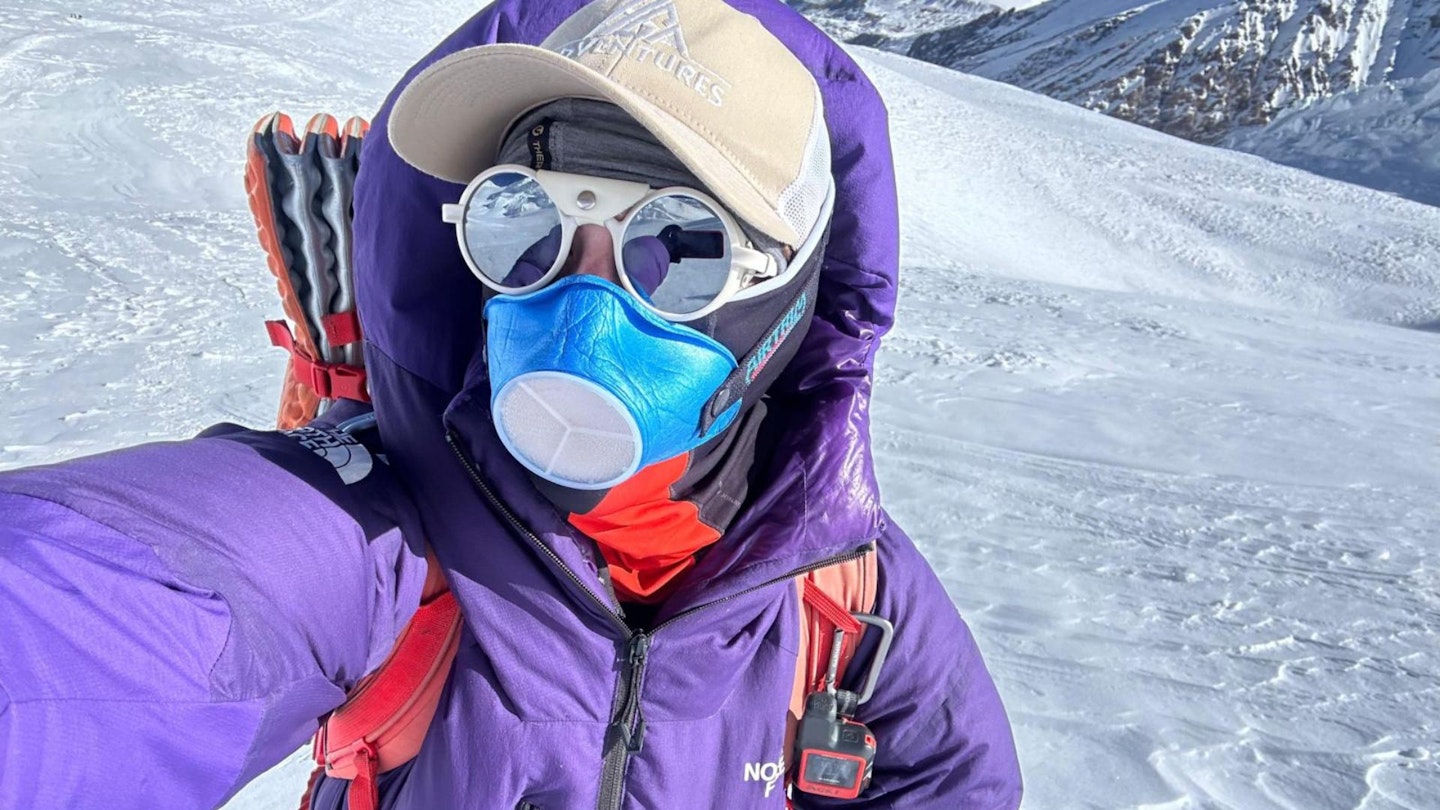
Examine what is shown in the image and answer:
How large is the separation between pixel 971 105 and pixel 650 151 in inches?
636

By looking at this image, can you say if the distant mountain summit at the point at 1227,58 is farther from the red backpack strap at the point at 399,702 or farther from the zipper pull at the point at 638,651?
the red backpack strap at the point at 399,702

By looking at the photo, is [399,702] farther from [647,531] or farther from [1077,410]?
[1077,410]

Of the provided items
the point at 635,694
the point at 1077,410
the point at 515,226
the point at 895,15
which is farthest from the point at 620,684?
the point at 895,15

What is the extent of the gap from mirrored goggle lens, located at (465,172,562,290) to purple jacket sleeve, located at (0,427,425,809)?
11.8 inches

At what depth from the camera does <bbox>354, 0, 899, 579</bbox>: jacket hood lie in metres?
1.29

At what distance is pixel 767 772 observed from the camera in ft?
4.42

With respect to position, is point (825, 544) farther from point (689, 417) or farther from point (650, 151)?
point (650, 151)

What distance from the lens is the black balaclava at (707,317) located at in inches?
46.0

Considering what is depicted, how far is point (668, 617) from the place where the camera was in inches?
49.3

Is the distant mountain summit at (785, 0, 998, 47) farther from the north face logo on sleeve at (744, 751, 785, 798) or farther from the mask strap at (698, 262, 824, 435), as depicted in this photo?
the north face logo on sleeve at (744, 751, 785, 798)

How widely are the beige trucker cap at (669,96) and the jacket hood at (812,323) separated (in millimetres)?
99

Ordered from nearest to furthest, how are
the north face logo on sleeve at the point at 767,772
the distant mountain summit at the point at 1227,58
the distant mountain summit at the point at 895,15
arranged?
the north face logo on sleeve at the point at 767,772 → the distant mountain summit at the point at 1227,58 → the distant mountain summit at the point at 895,15

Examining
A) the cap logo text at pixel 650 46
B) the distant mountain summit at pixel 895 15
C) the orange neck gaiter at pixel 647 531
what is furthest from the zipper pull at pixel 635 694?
the distant mountain summit at pixel 895 15

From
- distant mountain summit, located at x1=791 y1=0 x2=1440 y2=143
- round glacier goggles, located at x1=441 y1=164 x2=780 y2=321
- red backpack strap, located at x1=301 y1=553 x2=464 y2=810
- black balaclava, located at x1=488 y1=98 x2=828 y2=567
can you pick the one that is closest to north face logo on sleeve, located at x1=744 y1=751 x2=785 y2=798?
black balaclava, located at x1=488 y1=98 x2=828 y2=567
